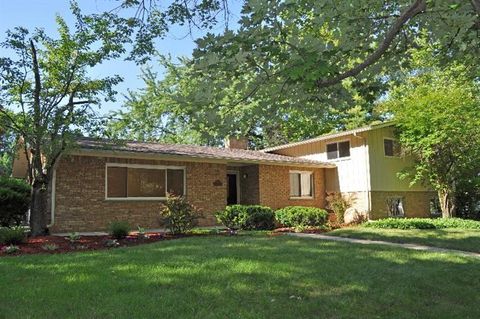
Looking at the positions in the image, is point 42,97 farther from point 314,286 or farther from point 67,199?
point 314,286

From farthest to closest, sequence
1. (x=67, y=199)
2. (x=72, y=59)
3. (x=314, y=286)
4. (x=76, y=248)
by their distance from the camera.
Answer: (x=67, y=199)
(x=72, y=59)
(x=76, y=248)
(x=314, y=286)

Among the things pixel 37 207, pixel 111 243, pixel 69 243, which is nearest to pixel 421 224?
pixel 111 243

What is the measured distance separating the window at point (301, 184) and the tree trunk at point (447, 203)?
582 centimetres

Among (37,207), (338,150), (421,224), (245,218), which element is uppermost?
(338,150)

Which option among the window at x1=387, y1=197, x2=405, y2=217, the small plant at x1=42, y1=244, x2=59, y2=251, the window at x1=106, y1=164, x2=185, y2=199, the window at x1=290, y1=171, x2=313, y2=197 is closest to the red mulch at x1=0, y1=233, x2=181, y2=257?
the small plant at x1=42, y1=244, x2=59, y2=251

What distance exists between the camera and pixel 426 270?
7.78m

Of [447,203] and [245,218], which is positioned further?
[447,203]

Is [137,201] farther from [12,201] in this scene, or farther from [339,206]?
[339,206]

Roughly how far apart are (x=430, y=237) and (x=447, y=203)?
28.2ft

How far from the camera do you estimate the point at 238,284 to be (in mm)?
6242

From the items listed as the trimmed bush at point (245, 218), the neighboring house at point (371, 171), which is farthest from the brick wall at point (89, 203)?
the neighboring house at point (371, 171)

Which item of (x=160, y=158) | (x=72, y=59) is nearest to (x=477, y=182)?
(x=160, y=158)

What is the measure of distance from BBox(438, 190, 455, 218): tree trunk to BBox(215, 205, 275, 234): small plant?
9222 mm

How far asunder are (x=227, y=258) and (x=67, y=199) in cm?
790
